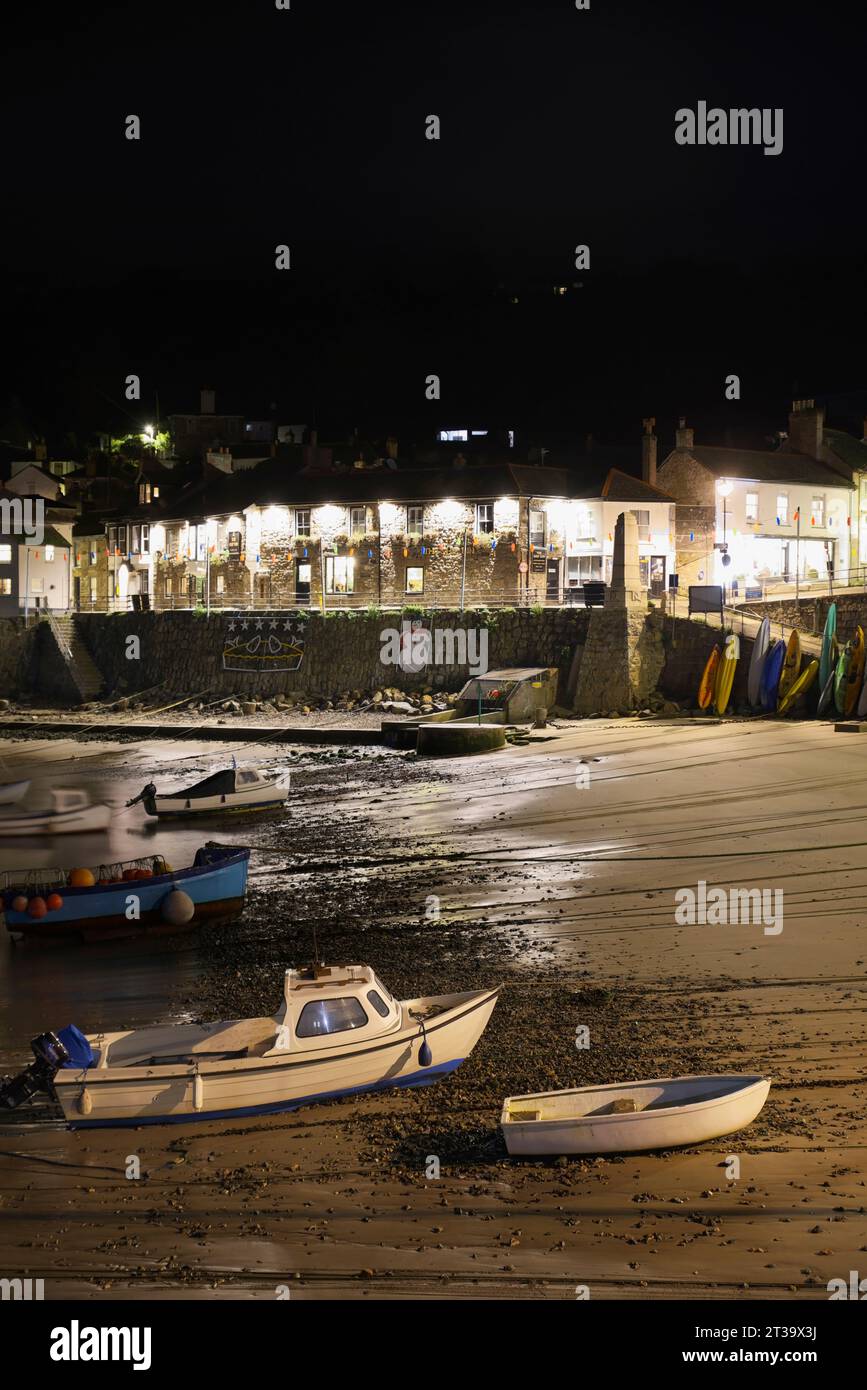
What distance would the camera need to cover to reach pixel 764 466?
53.3 m

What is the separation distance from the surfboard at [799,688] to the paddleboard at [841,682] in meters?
0.70

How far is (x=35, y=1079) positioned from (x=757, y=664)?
88.7 ft

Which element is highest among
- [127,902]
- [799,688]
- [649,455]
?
[649,455]

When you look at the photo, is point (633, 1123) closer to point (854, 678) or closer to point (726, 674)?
point (854, 678)

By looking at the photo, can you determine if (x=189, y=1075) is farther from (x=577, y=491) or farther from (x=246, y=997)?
(x=577, y=491)

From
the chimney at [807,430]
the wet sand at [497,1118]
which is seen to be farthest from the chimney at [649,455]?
the wet sand at [497,1118]

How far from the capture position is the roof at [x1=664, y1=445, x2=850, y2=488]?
5181 cm

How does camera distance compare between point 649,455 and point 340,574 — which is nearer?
point 649,455

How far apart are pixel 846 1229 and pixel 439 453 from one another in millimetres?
49791

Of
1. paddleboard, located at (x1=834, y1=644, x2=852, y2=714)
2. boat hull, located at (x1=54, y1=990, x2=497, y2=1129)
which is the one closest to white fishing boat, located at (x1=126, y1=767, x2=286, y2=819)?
paddleboard, located at (x1=834, y1=644, x2=852, y2=714)

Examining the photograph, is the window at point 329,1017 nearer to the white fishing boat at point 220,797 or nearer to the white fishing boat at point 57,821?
the white fishing boat at point 57,821

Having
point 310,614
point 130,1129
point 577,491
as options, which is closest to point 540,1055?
point 130,1129

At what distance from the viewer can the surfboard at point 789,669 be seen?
3362 cm

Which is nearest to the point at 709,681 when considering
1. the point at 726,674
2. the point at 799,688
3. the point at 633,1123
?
the point at 726,674
